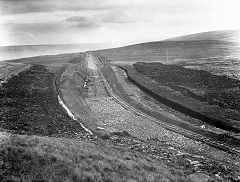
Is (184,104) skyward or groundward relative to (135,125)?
skyward

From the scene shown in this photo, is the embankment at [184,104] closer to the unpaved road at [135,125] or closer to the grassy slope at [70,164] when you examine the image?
the unpaved road at [135,125]

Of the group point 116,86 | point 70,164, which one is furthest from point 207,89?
point 70,164

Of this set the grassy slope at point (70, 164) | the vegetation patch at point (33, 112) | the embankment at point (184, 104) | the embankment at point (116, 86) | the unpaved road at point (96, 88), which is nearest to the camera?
the grassy slope at point (70, 164)

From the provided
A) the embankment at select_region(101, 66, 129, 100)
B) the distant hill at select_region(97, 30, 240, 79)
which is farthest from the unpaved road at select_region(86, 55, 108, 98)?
the distant hill at select_region(97, 30, 240, 79)

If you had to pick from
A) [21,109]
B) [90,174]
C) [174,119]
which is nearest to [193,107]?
[174,119]

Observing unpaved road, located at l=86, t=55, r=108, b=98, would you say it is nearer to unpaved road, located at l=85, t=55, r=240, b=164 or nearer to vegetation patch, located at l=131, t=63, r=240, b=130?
unpaved road, located at l=85, t=55, r=240, b=164

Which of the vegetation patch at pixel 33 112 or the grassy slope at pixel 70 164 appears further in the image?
the vegetation patch at pixel 33 112

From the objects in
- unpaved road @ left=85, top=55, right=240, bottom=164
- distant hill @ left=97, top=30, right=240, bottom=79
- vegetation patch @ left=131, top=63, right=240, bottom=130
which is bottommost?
unpaved road @ left=85, top=55, right=240, bottom=164

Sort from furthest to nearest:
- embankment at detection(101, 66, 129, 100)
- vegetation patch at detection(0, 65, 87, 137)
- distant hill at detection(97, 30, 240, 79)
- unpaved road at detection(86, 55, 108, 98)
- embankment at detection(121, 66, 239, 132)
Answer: distant hill at detection(97, 30, 240, 79)
unpaved road at detection(86, 55, 108, 98)
embankment at detection(101, 66, 129, 100)
embankment at detection(121, 66, 239, 132)
vegetation patch at detection(0, 65, 87, 137)

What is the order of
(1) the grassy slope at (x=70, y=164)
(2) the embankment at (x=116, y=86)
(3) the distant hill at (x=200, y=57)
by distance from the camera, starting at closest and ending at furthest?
(1) the grassy slope at (x=70, y=164) < (2) the embankment at (x=116, y=86) < (3) the distant hill at (x=200, y=57)

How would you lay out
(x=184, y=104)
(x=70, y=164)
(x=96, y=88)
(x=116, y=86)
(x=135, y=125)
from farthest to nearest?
(x=116, y=86) → (x=96, y=88) → (x=184, y=104) → (x=135, y=125) → (x=70, y=164)

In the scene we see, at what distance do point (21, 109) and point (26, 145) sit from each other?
1719 cm

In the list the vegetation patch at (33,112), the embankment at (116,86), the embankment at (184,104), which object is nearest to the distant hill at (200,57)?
the embankment at (184,104)

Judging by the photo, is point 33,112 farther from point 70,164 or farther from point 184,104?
point 184,104
